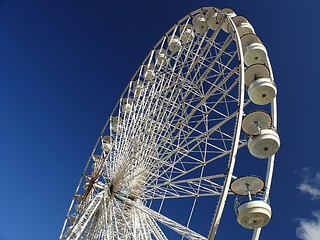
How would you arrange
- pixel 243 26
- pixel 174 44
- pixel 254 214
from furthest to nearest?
pixel 174 44 < pixel 243 26 < pixel 254 214

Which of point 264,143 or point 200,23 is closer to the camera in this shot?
point 264,143

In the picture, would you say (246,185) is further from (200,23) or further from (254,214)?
(200,23)

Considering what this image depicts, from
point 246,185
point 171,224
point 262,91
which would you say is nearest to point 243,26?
point 262,91

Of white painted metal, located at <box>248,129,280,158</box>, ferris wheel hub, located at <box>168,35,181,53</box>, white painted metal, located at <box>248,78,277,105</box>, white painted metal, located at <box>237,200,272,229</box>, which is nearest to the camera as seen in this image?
white painted metal, located at <box>237,200,272,229</box>

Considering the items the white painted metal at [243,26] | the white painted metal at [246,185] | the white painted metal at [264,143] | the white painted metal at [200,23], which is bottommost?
the white painted metal at [246,185]

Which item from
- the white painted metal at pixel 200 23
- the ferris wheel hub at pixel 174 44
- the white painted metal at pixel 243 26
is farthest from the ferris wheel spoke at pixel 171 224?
the white painted metal at pixel 200 23

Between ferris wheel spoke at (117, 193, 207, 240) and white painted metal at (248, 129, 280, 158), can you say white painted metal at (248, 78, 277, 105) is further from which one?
ferris wheel spoke at (117, 193, 207, 240)

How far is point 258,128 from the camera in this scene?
867 centimetres

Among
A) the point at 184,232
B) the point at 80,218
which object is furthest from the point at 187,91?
the point at 80,218

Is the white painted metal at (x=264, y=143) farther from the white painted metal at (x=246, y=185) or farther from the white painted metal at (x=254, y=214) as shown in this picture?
the white painted metal at (x=254, y=214)

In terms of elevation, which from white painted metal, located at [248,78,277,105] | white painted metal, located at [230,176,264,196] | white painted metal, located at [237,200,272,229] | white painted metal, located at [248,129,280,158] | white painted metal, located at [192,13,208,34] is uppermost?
white painted metal, located at [192,13,208,34]

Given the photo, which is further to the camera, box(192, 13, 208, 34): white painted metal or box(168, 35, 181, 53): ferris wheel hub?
box(168, 35, 181, 53): ferris wheel hub

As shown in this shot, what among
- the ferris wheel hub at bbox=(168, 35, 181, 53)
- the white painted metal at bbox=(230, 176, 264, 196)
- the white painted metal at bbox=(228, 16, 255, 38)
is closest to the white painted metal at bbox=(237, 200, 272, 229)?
the white painted metal at bbox=(230, 176, 264, 196)

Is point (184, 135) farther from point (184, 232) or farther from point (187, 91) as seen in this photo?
point (184, 232)
